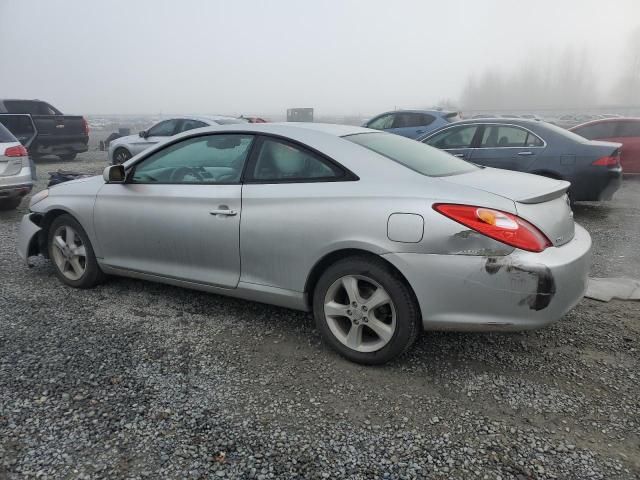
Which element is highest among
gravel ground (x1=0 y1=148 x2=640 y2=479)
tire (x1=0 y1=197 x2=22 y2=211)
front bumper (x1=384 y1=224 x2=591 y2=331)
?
front bumper (x1=384 y1=224 x2=591 y2=331)

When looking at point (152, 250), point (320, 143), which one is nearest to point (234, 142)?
point (320, 143)

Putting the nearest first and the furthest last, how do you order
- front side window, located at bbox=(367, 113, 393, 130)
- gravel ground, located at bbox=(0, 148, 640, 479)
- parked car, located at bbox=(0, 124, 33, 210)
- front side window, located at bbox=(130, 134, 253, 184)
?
→ gravel ground, located at bbox=(0, 148, 640, 479), front side window, located at bbox=(130, 134, 253, 184), parked car, located at bbox=(0, 124, 33, 210), front side window, located at bbox=(367, 113, 393, 130)

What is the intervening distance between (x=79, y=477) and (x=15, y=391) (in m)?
0.89

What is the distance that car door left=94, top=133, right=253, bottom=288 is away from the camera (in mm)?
3346

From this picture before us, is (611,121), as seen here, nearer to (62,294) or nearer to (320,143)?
(320,143)

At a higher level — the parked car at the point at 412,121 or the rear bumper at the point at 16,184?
the parked car at the point at 412,121

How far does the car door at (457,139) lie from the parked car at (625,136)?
12.6 ft

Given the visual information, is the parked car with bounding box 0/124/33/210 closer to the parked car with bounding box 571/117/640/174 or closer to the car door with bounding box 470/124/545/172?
the car door with bounding box 470/124/545/172

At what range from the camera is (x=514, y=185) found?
2984mm

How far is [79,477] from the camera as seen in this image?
207 cm

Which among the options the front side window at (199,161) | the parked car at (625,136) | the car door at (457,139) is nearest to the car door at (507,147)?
the car door at (457,139)

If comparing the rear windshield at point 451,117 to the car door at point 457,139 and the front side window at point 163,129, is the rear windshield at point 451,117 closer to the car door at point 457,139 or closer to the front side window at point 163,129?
the car door at point 457,139

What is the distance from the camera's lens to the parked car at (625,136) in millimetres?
9656

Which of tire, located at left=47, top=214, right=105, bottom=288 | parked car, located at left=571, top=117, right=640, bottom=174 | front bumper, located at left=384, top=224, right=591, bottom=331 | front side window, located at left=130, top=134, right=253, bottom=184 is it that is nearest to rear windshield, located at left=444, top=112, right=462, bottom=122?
parked car, located at left=571, top=117, right=640, bottom=174
